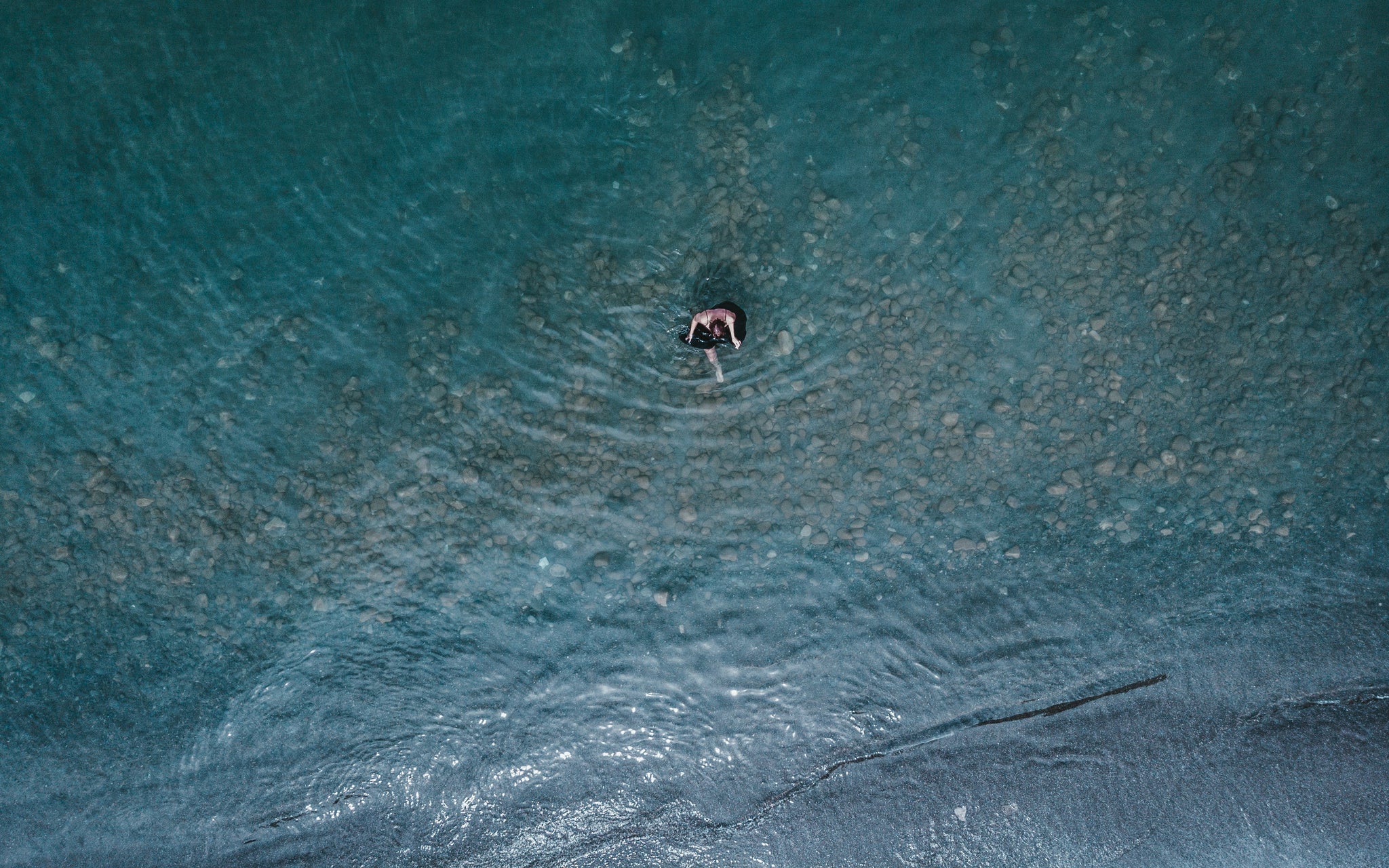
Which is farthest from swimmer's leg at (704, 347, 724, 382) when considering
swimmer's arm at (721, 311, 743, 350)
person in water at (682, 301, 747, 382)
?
swimmer's arm at (721, 311, 743, 350)

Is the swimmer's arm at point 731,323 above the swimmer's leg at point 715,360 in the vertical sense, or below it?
above

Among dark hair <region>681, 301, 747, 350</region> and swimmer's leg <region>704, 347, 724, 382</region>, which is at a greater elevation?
dark hair <region>681, 301, 747, 350</region>

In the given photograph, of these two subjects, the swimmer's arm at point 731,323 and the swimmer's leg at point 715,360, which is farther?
the swimmer's leg at point 715,360

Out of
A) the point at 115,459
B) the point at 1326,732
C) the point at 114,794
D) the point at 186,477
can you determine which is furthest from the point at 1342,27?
the point at 114,794

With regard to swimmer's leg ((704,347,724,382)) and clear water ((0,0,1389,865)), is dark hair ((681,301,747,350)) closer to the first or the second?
swimmer's leg ((704,347,724,382))

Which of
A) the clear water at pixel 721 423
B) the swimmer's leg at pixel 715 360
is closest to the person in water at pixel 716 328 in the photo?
the swimmer's leg at pixel 715 360

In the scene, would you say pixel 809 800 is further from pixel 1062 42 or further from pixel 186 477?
pixel 1062 42

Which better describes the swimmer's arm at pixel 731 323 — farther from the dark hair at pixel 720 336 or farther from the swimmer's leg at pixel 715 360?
the swimmer's leg at pixel 715 360
